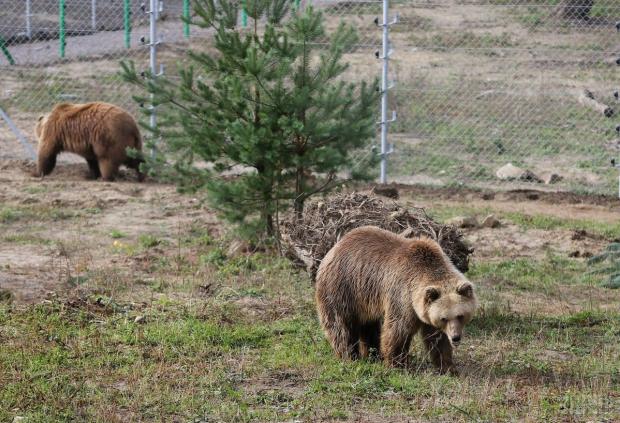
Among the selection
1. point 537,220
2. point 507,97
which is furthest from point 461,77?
point 537,220

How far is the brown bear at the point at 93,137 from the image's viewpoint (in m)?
16.7

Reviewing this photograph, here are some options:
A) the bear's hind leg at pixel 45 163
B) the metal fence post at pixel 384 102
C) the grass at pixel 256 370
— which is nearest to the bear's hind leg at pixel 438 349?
the grass at pixel 256 370

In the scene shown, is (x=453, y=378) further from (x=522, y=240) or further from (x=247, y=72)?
(x=522, y=240)

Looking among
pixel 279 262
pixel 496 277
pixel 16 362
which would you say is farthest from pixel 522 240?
pixel 16 362

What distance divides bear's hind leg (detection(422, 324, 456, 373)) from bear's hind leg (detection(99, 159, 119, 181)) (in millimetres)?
9509

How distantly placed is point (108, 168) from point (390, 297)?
9476mm

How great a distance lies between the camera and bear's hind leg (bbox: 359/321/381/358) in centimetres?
859

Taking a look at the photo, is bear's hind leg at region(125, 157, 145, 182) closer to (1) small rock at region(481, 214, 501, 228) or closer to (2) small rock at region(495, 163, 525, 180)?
(2) small rock at region(495, 163, 525, 180)

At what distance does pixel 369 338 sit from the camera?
8695mm

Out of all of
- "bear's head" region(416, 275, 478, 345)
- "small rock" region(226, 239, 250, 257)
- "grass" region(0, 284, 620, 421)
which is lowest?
"grass" region(0, 284, 620, 421)

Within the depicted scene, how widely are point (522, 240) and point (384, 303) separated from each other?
5648 mm

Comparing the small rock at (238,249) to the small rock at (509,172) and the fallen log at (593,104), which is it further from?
the fallen log at (593,104)

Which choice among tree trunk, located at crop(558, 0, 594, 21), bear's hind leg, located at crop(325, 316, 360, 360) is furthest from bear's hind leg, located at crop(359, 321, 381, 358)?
tree trunk, located at crop(558, 0, 594, 21)

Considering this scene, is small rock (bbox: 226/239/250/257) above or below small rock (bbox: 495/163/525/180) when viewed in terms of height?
below
